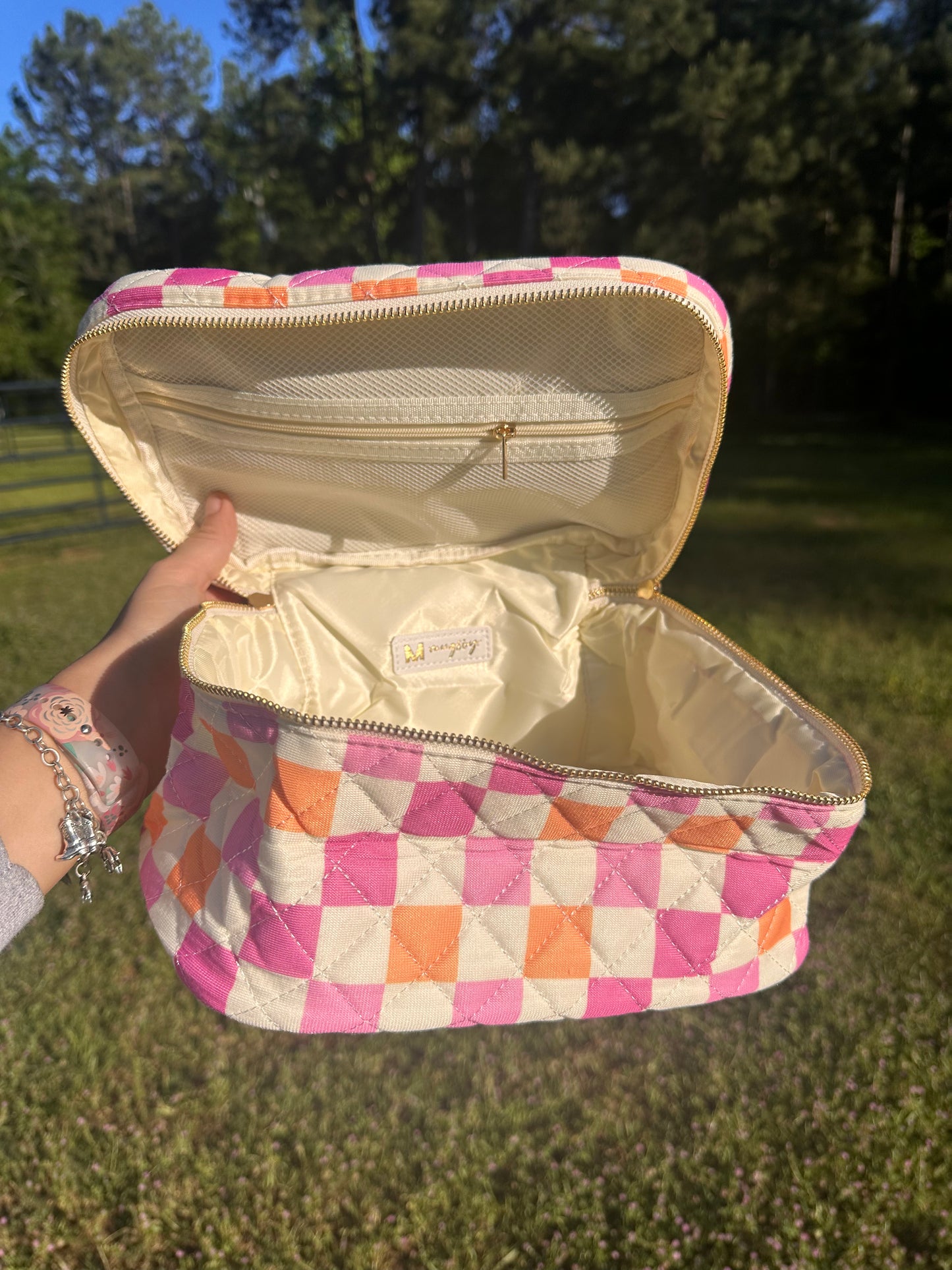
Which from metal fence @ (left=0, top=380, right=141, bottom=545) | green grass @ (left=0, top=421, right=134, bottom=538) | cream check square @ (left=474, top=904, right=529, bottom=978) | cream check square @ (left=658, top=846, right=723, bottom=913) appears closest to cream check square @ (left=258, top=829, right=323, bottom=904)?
cream check square @ (left=474, top=904, right=529, bottom=978)

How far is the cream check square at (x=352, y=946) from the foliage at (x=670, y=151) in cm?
1104

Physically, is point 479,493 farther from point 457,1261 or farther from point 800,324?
point 800,324

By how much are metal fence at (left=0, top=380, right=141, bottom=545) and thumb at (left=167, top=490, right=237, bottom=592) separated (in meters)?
1.49

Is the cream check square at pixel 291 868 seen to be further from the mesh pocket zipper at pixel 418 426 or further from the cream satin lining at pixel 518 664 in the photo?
the mesh pocket zipper at pixel 418 426

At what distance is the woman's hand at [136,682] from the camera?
973 mm

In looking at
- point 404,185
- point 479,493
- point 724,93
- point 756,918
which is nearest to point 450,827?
point 756,918

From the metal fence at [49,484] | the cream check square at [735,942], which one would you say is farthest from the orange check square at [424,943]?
the metal fence at [49,484]

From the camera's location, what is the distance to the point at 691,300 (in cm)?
107

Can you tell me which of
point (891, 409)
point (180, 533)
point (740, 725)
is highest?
point (180, 533)

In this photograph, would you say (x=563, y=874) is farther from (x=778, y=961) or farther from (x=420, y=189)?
(x=420, y=189)

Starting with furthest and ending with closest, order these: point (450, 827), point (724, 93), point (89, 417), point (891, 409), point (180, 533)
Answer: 1. point (891, 409)
2. point (724, 93)
3. point (180, 533)
4. point (89, 417)
5. point (450, 827)

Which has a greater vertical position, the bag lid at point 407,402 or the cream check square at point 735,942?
the bag lid at point 407,402

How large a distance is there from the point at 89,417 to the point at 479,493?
69 centimetres

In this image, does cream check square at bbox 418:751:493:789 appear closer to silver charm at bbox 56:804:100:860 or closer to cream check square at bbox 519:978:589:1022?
cream check square at bbox 519:978:589:1022
